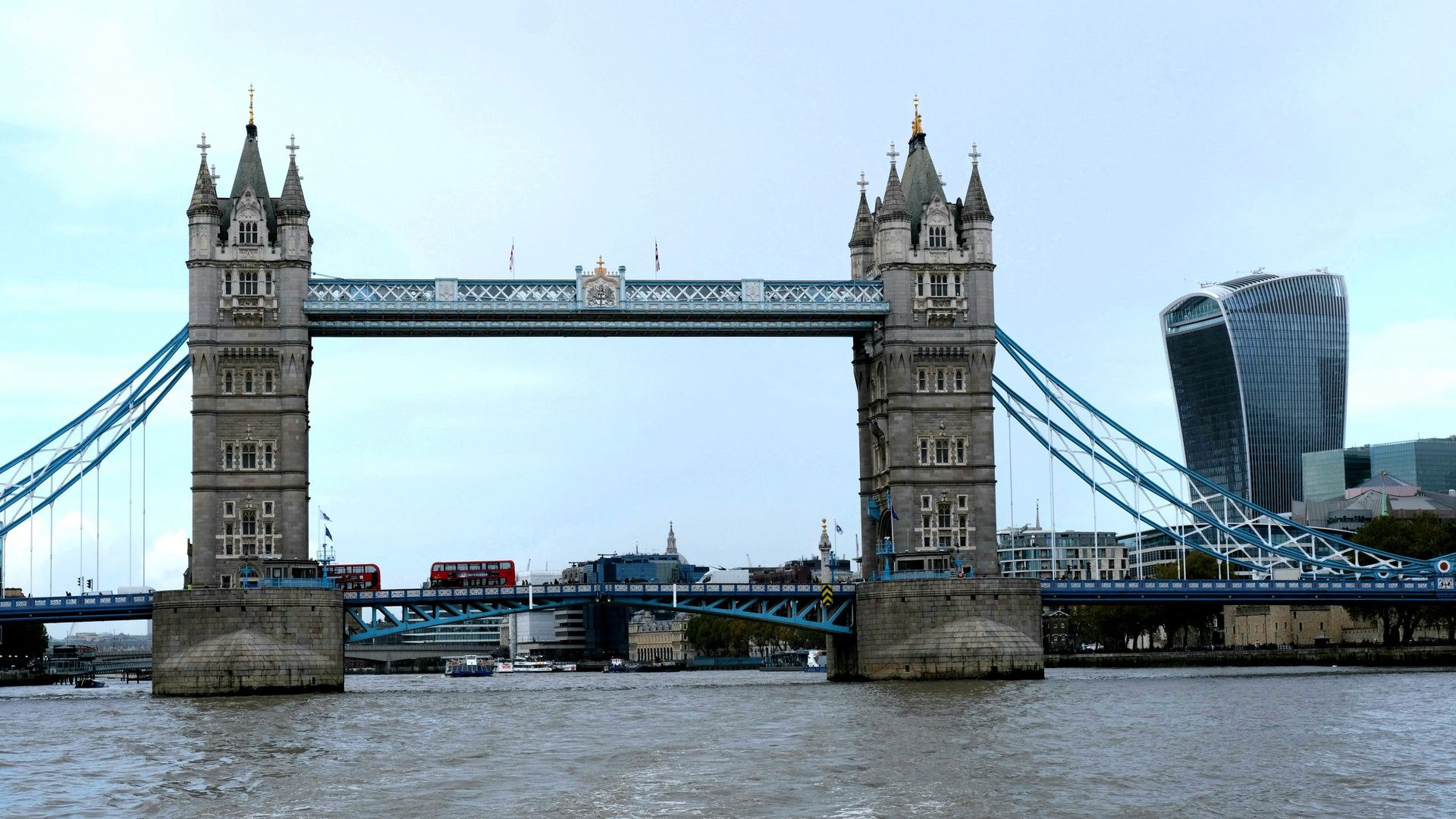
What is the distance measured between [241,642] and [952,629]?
34.8m

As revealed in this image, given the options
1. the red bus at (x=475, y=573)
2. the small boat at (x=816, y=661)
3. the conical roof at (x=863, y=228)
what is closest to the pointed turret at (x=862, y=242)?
the conical roof at (x=863, y=228)

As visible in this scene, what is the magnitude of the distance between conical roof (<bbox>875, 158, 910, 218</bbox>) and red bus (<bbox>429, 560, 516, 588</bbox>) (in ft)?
111

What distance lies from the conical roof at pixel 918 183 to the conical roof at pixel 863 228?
15.0ft

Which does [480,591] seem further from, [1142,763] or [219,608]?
[1142,763]

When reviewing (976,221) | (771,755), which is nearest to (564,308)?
(976,221)

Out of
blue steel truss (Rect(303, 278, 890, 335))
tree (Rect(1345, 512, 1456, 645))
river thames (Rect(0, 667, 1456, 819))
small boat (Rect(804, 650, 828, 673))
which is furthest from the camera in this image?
small boat (Rect(804, 650, 828, 673))

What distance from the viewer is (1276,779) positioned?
1827 inches

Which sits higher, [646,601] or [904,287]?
[904,287]

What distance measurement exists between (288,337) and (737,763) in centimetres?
4843

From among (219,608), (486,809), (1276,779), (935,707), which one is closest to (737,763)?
(486,809)

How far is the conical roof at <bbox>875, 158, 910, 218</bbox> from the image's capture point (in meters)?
97.4

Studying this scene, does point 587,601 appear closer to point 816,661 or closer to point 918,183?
point 918,183

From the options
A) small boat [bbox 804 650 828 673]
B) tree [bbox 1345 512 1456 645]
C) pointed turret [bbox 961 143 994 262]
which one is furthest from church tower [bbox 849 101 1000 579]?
small boat [bbox 804 650 828 673]

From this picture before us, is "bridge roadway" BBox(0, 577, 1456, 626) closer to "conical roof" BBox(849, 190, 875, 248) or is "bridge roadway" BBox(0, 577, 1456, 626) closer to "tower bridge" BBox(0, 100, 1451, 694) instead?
"tower bridge" BBox(0, 100, 1451, 694)
